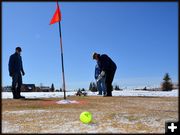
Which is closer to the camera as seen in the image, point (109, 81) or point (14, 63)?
point (14, 63)

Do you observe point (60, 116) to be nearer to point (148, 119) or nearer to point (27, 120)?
point (27, 120)

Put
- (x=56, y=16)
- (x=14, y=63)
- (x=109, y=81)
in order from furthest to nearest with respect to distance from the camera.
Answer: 1. (x=109, y=81)
2. (x=14, y=63)
3. (x=56, y=16)

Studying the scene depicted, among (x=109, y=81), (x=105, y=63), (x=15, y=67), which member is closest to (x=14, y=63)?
(x=15, y=67)

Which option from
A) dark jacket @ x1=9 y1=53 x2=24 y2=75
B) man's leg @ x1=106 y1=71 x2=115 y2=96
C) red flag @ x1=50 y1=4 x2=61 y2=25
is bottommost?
man's leg @ x1=106 y1=71 x2=115 y2=96

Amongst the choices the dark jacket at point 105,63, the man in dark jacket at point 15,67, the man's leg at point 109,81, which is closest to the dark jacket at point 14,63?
the man in dark jacket at point 15,67

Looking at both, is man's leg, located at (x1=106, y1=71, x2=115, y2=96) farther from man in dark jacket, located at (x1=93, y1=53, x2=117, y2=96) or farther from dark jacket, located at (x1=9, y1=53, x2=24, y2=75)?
dark jacket, located at (x1=9, y1=53, x2=24, y2=75)

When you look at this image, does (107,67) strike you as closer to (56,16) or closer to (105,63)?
(105,63)

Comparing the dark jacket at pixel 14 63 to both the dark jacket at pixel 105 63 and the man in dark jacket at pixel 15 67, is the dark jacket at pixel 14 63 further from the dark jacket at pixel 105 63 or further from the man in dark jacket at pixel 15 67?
the dark jacket at pixel 105 63

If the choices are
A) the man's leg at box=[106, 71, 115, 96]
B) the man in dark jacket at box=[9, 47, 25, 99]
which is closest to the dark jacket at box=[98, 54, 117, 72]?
the man's leg at box=[106, 71, 115, 96]

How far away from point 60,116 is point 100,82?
28.6 feet

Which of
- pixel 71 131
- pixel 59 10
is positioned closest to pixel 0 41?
pixel 59 10

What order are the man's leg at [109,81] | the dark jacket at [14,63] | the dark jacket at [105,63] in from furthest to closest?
the dark jacket at [105,63] < the man's leg at [109,81] < the dark jacket at [14,63]

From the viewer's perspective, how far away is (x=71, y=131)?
580cm

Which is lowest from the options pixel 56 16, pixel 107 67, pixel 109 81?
pixel 109 81
